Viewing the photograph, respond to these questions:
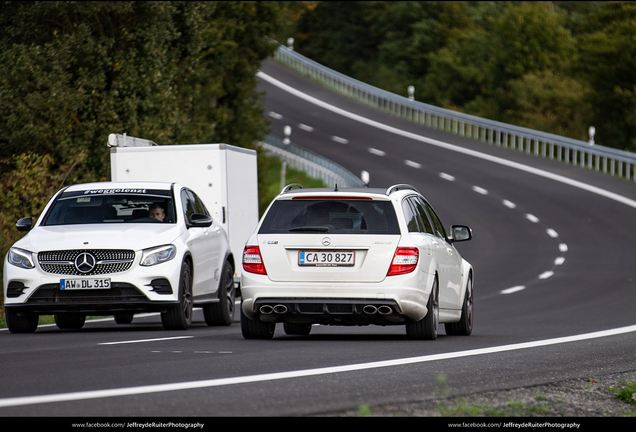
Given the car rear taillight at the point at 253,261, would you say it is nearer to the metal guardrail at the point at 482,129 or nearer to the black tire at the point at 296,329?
the black tire at the point at 296,329

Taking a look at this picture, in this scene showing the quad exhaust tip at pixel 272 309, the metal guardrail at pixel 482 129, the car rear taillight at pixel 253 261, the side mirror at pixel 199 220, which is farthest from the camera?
the metal guardrail at pixel 482 129

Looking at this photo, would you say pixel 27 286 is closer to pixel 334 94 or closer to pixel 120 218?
pixel 120 218

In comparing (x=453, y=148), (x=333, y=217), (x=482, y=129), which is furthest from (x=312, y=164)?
(x=333, y=217)

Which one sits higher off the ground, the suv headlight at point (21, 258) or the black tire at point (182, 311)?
the suv headlight at point (21, 258)

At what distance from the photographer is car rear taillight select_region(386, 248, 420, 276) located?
11531 mm

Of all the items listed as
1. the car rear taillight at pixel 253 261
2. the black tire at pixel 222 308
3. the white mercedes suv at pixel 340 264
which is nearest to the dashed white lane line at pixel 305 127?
the black tire at pixel 222 308

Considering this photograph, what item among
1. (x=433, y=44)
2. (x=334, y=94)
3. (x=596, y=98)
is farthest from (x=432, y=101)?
(x=596, y=98)

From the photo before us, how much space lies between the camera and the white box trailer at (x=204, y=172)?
56.1 ft

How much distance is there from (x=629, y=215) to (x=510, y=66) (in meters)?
42.1

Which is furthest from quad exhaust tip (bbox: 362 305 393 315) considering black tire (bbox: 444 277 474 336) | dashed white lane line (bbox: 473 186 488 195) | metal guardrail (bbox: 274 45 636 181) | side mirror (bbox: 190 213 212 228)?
metal guardrail (bbox: 274 45 636 181)

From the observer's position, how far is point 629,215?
37219 mm

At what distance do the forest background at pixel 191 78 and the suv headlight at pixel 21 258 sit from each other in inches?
241

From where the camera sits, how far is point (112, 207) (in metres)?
14.8

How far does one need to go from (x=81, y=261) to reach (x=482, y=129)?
146 feet
